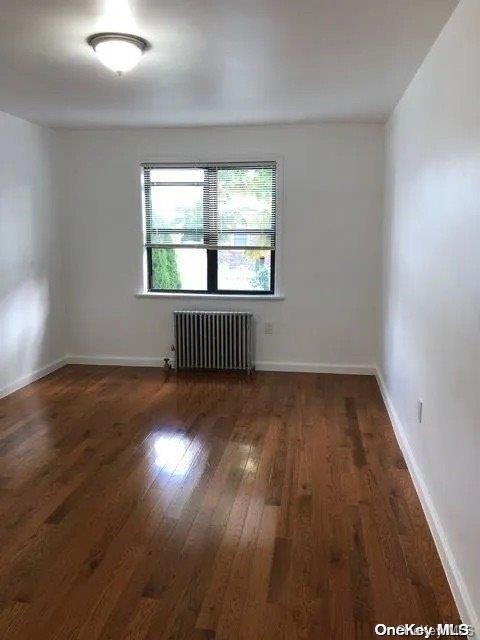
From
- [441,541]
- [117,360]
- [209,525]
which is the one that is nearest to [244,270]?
[117,360]

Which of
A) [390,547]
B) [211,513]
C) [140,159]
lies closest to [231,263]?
[140,159]

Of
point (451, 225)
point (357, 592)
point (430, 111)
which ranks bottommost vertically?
point (357, 592)

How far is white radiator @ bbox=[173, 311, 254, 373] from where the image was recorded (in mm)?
5406

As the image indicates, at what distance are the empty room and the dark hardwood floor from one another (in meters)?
0.02

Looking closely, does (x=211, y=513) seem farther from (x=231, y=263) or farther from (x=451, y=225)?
(x=231, y=263)

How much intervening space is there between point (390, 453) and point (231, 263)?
2.75m

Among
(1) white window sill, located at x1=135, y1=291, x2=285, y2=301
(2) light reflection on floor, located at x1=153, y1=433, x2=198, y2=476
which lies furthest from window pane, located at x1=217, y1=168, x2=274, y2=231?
(2) light reflection on floor, located at x1=153, y1=433, x2=198, y2=476

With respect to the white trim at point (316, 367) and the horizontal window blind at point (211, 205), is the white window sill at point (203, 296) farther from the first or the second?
the white trim at point (316, 367)

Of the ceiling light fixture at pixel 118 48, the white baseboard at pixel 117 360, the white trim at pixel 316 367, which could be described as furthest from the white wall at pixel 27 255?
the white trim at pixel 316 367

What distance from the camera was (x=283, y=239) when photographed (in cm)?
536

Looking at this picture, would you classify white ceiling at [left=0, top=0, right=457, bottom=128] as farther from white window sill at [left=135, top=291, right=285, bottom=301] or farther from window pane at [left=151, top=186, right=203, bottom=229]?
white window sill at [left=135, top=291, right=285, bottom=301]

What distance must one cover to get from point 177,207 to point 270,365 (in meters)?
1.90

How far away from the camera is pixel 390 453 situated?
11.4 feet

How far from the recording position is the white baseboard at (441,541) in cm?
191
